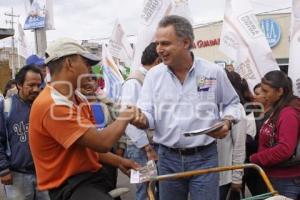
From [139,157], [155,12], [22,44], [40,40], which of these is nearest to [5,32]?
[155,12]

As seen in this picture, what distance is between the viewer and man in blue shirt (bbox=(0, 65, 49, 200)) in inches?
156

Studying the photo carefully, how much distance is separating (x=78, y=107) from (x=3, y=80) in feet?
76.7

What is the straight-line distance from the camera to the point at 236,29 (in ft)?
19.0

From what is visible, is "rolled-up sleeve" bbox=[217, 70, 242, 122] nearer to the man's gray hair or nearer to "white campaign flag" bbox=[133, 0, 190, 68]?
the man's gray hair

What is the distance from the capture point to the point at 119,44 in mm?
7715

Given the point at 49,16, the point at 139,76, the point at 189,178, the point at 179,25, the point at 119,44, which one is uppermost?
the point at 49,16

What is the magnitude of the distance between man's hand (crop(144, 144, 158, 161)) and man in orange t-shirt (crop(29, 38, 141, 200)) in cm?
119

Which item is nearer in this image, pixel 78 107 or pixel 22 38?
pixel 78 107

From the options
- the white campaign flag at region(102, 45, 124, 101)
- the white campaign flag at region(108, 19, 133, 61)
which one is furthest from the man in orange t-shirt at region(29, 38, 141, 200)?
the white campaign flag at region(108, 19, 133, 61)

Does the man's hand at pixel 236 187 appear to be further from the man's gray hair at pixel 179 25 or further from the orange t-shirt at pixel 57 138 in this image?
the orange t-shirt at pixel 57 138

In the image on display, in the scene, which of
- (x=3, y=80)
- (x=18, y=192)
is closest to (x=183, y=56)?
(x=18, y=192)

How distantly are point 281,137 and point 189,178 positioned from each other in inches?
35.0

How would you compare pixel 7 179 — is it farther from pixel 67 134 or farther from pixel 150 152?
pixel 67 134

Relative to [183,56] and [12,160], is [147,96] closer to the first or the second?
[183,56]
